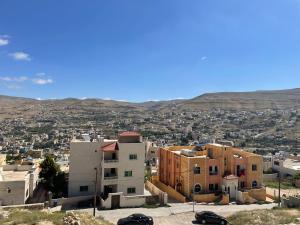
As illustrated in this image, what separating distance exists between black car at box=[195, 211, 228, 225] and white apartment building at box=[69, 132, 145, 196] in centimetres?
1519

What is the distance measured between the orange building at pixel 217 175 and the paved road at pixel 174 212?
3.40 meters

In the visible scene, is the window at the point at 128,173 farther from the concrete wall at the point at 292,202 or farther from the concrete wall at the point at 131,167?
the concrete wall at the point at 292,202

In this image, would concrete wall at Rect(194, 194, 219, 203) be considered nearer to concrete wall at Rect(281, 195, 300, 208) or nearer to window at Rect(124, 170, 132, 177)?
concrete wall at Rect(281, 195, 300, 208)

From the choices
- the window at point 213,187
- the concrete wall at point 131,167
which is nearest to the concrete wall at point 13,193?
the concrete wall at point 131,167

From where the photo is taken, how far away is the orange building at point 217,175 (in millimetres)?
49688

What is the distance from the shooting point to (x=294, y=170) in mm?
71500

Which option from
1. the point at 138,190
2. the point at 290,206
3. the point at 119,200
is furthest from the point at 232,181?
the point at 119,200

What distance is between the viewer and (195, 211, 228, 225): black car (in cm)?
3541

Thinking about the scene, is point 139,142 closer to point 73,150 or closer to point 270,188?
point 73,150

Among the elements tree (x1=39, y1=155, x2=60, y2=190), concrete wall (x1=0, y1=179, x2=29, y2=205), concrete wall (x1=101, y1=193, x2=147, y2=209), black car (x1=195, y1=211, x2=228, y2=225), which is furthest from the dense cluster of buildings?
black car (x1=195, y1=211, x2=228, y2=225)

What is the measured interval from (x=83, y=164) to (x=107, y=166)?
3.85 m

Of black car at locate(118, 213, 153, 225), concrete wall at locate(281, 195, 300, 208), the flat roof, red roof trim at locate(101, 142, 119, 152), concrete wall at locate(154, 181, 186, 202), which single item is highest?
red roof trim at locate(101, 142, 119, 152)

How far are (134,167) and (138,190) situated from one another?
356cm

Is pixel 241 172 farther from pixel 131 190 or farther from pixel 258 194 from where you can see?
pixel 131 190
